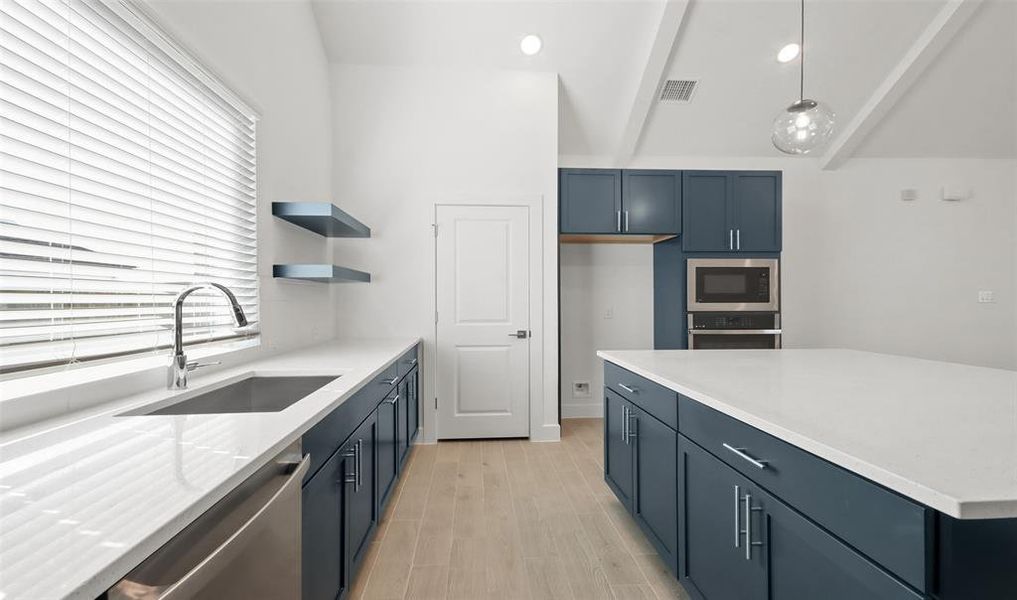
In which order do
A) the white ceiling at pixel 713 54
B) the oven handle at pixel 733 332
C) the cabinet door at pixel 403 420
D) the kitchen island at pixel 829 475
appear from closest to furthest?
1. the kitchen island at pixel 829 475
2. the cabinet door at pixel 403 420
3. the white ceiling at pixel 713 54
4. the oven handle at pixel 733 332

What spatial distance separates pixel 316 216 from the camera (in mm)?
2576

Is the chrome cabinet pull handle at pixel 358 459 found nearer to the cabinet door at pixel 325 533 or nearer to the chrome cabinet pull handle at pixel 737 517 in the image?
the cabinet door at pixel 325 533

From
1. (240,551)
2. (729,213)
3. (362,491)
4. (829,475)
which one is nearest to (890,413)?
(829,475)

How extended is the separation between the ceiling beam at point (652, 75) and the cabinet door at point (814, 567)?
3.38 metres

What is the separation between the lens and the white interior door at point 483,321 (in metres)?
3.72

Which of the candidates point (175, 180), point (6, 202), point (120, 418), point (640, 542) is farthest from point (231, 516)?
point (640, 542)

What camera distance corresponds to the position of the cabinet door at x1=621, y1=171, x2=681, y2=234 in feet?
Result: 12.9

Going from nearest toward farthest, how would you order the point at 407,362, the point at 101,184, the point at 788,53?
the point at 101,184 < the point at 407,362 < the point at 788,53

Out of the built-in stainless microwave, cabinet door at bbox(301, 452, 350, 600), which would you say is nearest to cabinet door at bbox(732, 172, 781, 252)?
the built-in stainless microwave

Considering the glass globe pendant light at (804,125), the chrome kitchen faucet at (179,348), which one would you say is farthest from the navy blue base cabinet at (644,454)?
the chrome kitchen faucet at (179,348)

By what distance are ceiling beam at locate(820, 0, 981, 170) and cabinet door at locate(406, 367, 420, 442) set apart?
470cm

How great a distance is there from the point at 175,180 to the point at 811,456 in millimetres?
2356

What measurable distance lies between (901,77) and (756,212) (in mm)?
1594

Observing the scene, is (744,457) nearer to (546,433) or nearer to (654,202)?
(546,433)
